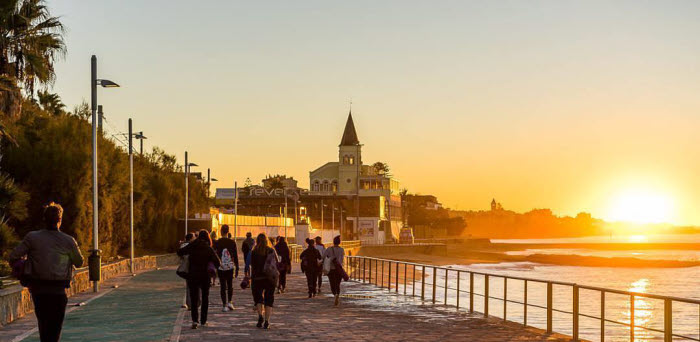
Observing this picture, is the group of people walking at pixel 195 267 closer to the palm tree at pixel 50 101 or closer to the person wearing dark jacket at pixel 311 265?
Answer: the person wearing dark jacket at pixel 311 265

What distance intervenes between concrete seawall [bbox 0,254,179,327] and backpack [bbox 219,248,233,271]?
13.4 feet

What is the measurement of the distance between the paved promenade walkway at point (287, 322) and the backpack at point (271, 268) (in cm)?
90

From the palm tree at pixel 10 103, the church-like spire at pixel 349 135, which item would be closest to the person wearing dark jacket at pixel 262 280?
the palm tree at pixel 10 103

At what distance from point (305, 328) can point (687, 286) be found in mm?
65853

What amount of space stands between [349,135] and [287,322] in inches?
6483

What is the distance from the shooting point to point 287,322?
1802 cm

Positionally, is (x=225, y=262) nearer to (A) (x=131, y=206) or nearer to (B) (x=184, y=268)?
(B) (x=184, y=268)

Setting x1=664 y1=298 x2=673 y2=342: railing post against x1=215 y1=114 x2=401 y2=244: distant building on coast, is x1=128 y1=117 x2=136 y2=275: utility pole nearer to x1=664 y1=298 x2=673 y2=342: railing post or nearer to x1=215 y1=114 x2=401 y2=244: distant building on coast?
x1=664 y1=298 x2=673 y2=342: railing post

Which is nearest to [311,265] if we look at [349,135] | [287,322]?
[287,322]

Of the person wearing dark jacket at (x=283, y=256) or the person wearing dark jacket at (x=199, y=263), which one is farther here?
the person wearing dark jacket at (x=283, y=256)

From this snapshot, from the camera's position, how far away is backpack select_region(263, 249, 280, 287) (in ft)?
56.0

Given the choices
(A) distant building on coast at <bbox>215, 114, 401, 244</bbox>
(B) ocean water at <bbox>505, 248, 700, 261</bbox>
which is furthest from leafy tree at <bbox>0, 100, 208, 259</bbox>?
(B) ocean water at <bbox>505, 248, 700, 261</bbox>

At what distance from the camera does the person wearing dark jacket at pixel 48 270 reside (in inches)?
422

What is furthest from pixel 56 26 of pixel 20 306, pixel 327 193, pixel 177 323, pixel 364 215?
pixel 327 193
